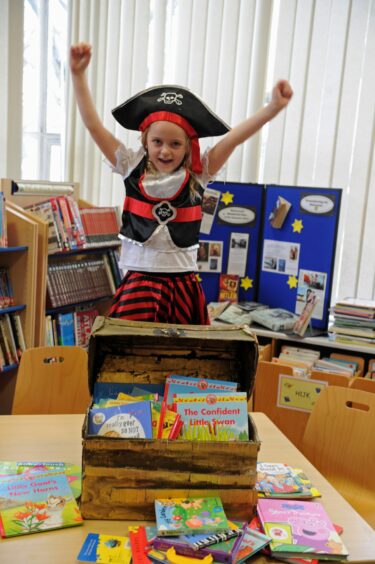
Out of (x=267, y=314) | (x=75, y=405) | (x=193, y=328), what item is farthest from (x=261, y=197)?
(x=193, y=328)

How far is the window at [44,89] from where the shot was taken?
3990 mm

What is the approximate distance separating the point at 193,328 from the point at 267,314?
5.66ft

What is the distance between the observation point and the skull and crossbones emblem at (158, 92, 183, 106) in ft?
6.35

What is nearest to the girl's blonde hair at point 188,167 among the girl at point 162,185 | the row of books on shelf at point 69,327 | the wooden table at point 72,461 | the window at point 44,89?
the girl at point 162,185

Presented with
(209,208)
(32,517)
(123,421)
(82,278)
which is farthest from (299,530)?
(82,278)

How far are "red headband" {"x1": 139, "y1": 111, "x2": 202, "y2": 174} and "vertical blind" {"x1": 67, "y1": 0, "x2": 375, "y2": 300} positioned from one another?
3.92 feet

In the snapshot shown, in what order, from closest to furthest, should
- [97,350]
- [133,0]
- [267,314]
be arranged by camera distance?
[97,350] < [267,314] < [133,0]

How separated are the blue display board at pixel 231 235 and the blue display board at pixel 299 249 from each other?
57 millimetres

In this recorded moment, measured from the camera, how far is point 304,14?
3.38m

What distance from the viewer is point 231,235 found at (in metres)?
3.22

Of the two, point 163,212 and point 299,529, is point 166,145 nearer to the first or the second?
point 163,212

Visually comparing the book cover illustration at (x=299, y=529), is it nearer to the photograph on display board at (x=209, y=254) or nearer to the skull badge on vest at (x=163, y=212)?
the skull badge on vest at (x=163, y=212)

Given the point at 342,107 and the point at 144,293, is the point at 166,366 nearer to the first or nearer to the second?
the point at 144,293

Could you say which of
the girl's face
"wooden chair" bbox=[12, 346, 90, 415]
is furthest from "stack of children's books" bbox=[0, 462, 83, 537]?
the girl's face
